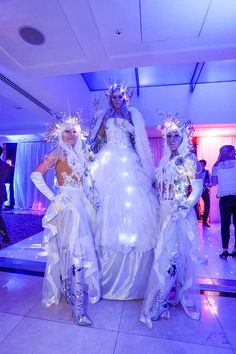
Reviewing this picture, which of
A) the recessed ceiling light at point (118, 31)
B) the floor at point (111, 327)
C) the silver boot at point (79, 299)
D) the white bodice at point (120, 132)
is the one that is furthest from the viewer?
the recessed ceiling light at point (118, 31)

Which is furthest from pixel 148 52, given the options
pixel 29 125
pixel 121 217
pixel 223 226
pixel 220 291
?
pixel 29 125

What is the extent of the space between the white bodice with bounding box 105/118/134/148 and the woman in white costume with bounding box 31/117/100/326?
0.32 m

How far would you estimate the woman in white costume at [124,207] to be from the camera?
6.13ft

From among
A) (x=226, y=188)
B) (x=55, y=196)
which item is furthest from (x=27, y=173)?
(x=55, y=196)

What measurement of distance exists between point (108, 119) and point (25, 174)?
716 centimetres

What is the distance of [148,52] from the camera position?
2977 mm

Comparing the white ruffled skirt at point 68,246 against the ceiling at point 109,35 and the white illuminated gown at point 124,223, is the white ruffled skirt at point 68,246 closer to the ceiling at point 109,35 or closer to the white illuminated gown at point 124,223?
the white illuminated gown at point 124,223

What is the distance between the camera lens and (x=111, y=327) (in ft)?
5.33

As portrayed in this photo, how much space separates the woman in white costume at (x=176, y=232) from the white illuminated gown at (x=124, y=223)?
146 mm

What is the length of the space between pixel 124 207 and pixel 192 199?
530 millimetres

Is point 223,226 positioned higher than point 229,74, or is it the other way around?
point 229,74

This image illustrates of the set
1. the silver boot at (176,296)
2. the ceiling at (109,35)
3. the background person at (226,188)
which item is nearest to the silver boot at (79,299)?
the silver boot at (176,296)

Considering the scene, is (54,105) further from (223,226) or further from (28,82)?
(223,226)

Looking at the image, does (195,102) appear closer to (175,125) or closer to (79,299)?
(175,125)
